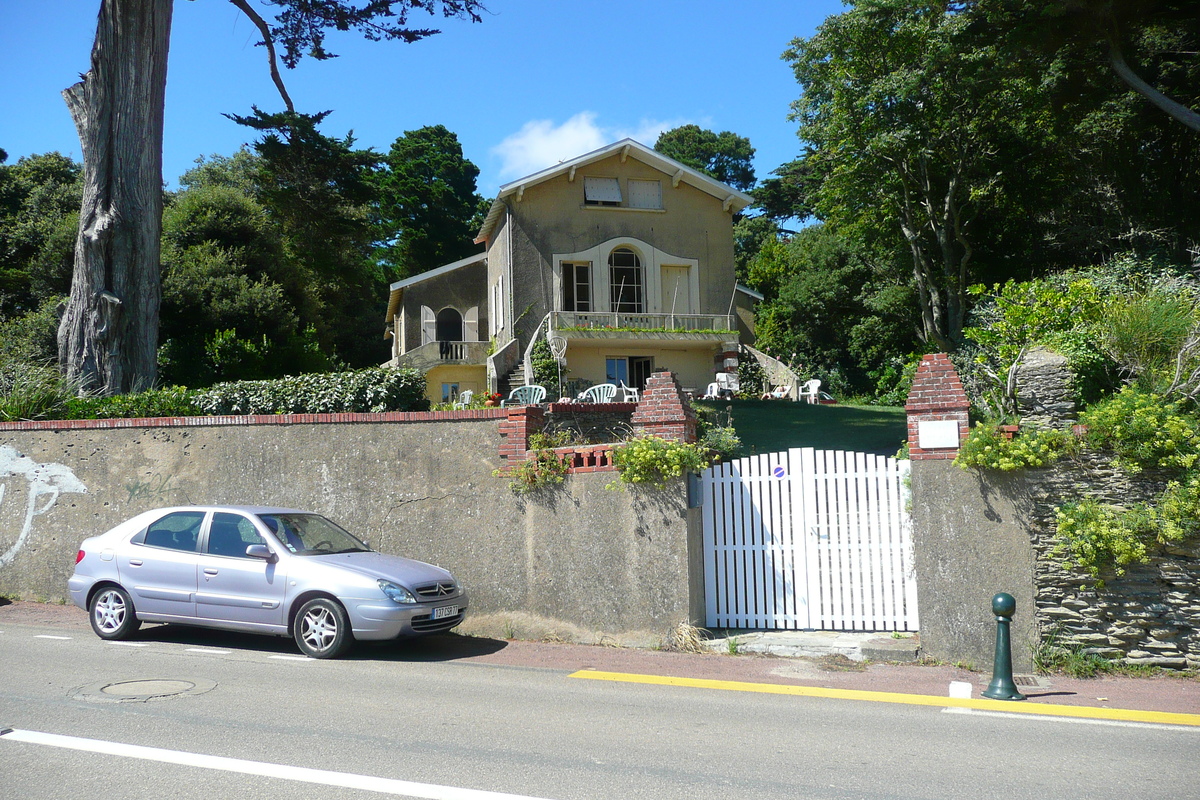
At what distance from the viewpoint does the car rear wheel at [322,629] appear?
802 centimetres

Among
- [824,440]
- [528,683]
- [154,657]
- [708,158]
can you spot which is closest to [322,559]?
[154,657]

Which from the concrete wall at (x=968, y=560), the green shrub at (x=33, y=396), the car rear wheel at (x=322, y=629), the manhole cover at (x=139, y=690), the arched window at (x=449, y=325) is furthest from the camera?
the arched window at (x=449, y=325)

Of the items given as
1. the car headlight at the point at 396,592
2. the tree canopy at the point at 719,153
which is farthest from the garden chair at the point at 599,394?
the tree canopy at the point at 719,153

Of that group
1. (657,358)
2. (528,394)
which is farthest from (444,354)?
(528,394)

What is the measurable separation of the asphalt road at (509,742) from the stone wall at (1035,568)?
Result: 1710 millimetres

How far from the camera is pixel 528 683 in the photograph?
24.0ft

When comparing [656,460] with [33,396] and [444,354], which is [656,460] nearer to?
[33,396]

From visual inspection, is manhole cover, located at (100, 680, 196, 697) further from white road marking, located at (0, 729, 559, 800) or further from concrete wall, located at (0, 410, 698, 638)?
concrete wall, located at (0, 410, 698, 638)

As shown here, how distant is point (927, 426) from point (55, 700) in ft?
24.9

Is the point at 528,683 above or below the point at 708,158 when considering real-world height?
below

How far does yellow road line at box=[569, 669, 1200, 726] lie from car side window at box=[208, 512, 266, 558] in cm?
357

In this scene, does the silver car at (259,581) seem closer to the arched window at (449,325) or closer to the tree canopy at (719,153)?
the arched window at (449,325)

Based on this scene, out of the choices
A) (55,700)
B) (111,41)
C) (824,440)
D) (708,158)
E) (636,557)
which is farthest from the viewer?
(708,158)

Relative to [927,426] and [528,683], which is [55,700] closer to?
[528,683]
